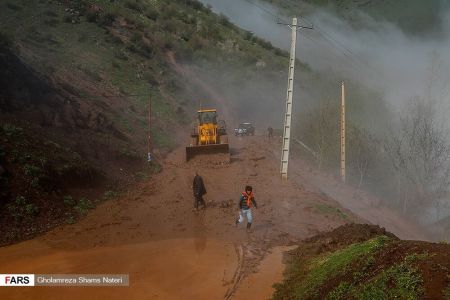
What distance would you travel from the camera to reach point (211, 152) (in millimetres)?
29609

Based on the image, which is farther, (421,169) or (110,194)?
(421,169)

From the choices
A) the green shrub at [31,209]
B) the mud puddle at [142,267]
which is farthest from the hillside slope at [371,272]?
the green shrub at [31,209]

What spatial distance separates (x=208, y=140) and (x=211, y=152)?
5.77ft

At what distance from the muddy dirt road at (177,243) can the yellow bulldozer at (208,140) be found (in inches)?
151

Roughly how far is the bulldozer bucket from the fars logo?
17.7m

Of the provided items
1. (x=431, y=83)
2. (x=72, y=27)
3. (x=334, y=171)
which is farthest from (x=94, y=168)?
(x=431, y=83)

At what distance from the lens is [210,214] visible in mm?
19250

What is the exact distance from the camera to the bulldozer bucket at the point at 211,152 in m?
29.3

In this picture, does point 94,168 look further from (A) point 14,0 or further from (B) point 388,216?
(A) point 14,0

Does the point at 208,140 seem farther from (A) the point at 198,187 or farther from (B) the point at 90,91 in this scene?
(B) the point at 90,91

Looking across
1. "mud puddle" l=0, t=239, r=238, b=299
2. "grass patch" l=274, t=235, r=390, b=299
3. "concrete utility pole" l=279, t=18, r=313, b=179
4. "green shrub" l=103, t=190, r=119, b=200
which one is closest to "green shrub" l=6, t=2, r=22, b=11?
"concrete utility pole" l=279, t=18, r=313, b=179

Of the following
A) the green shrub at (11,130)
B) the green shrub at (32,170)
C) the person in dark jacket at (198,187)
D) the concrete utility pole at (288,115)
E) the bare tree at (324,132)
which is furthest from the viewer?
the bare tree at (324,132)

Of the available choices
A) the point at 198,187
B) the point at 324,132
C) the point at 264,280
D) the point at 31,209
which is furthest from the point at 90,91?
the point at 264,280

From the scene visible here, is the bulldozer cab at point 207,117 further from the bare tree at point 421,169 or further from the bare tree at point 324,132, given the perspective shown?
the bare tree at point 421,169
